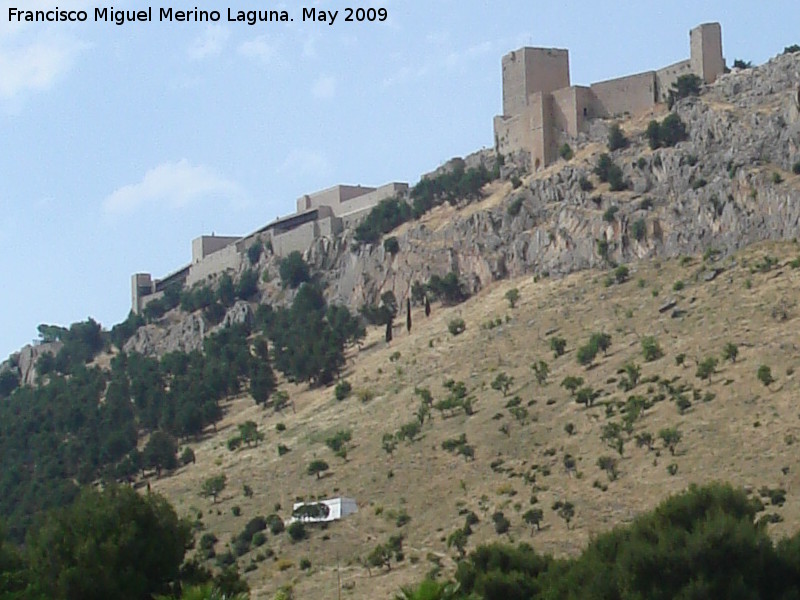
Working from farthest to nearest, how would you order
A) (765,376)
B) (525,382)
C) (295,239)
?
1. (295,239)
2. (525,382)
3. (765,376)

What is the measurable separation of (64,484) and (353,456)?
1672cm

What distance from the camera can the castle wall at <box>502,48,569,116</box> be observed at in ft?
292

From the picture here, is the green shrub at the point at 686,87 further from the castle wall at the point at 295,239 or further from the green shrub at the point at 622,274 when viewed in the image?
the castle wall at the point at 295,239

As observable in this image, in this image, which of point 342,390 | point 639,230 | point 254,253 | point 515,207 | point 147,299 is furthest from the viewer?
point 147,299

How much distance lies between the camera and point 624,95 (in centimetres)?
8569

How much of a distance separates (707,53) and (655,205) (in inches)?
418

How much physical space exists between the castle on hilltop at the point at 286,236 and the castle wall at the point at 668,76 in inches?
724

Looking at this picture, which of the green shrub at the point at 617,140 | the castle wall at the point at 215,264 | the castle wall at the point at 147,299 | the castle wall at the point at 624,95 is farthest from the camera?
the castle wall at the point at 147,299

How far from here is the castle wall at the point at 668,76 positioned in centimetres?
8319

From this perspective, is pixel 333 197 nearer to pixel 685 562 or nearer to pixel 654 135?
pixel 654 135

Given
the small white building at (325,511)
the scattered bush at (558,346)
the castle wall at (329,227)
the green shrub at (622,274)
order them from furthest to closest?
1. the castle wall at (329,227)
2. the green shrub at (622,274)
3. the scattered bush at (558,346)
4. the small white building at (325,511)

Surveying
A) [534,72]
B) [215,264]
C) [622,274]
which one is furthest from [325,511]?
[215,264]

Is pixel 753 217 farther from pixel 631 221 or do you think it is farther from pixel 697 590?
pixel 697 590

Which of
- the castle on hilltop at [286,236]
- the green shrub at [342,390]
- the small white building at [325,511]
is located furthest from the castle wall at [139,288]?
the small white building at [325,511]
